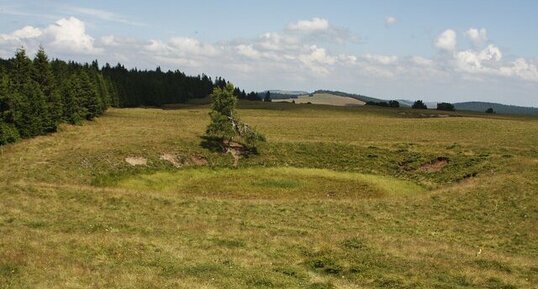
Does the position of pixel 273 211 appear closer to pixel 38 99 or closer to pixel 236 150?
pixel 236 150

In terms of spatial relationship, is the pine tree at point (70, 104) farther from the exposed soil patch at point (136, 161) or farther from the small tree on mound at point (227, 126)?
the exposed soil patch at point (136, 161)

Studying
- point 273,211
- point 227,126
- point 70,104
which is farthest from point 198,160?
point 70,104

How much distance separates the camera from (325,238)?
29969 mm

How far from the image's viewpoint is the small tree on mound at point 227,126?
220 feet

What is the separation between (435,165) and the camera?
6297 cm

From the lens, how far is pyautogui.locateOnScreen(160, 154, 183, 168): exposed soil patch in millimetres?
60875

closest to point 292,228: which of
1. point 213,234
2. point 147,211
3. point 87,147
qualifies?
point 213,234

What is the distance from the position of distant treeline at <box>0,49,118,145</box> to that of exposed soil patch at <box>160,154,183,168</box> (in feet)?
60.7

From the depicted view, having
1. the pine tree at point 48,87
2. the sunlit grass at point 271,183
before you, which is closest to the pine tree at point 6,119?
the pine tree at point 48,87

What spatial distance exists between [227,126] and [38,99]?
2592 centimetres

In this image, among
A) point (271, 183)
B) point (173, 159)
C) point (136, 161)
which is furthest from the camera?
point (173, 159)

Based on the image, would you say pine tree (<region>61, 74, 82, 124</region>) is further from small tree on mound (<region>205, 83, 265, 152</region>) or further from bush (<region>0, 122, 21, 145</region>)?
small tree on mound (<region>205, 83, 265, 152</region>)

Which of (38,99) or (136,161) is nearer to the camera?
(136,161)

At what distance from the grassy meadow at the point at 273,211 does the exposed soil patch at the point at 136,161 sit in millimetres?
731
